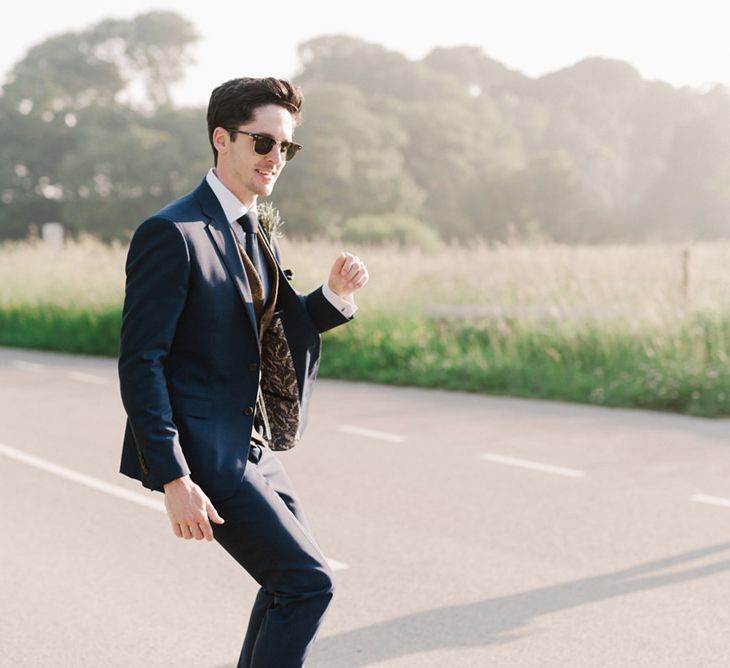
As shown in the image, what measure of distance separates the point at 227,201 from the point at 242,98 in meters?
0.28

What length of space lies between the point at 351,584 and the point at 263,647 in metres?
2.30

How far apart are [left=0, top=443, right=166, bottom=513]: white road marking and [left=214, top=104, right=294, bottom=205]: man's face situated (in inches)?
158

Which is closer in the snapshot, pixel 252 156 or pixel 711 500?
pixel 252 156

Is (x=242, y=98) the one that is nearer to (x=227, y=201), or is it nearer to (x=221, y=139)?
(x=221, y=139)

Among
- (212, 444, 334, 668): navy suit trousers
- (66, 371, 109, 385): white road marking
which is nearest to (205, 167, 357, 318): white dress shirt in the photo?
(212, 444, 334, 668): navy suit trousers

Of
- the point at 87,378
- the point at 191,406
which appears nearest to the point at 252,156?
the point at 191,406

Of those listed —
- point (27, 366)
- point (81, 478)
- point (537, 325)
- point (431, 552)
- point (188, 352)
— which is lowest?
point (27, 366)

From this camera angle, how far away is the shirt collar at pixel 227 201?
2.91 meters

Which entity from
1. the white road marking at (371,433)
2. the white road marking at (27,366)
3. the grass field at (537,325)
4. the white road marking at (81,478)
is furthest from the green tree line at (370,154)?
the white road marking at (81,478)

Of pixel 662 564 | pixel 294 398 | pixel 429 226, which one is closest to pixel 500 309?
A: pixel 662 564

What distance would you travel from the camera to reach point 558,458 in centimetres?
800

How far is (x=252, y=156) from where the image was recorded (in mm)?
2859

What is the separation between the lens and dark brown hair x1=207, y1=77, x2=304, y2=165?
2.84 m

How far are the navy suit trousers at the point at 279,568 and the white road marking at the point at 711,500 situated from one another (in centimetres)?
436
